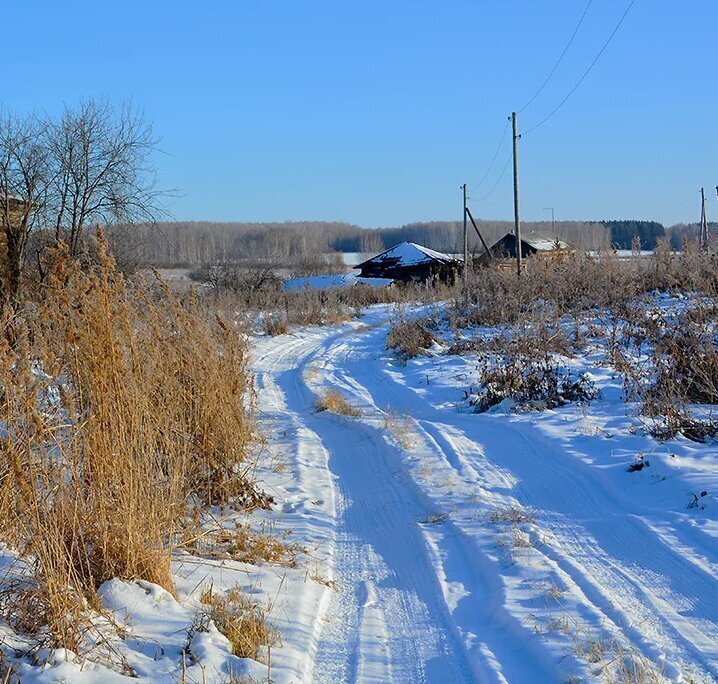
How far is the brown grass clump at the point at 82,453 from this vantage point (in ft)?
12.2

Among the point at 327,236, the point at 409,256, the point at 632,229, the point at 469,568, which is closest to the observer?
the point at 469,568

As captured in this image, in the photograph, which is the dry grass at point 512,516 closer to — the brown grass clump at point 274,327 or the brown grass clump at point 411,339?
the brown grass clump at point 411,339

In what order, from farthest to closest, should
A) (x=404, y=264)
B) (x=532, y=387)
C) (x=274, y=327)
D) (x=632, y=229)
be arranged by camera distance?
(x=632, y=229), (x=404, y=264), (x=274, y=327), (x=532, y=387)

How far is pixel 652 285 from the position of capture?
18.5m

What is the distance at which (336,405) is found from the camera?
37.1 feet

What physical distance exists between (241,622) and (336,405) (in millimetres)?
7337

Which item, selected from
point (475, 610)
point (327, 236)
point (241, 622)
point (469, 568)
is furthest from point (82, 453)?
point (327, 236)

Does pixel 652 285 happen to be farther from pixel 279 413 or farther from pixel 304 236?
pixel 304 236

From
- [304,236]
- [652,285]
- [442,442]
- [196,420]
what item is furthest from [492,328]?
[304,236]

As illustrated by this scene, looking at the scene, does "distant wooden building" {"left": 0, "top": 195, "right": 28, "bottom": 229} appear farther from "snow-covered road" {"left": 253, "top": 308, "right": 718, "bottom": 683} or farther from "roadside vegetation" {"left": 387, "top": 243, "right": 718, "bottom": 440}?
"snow-covered road" {"left": 253, "top": 308, "right": 718, "bottom": 683}

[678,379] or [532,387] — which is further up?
[678,379]

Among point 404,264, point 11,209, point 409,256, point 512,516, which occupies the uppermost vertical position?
point 11,209

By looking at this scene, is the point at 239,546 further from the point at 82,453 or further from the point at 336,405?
the point at 336,405

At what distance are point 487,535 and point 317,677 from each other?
2215 millimetres
